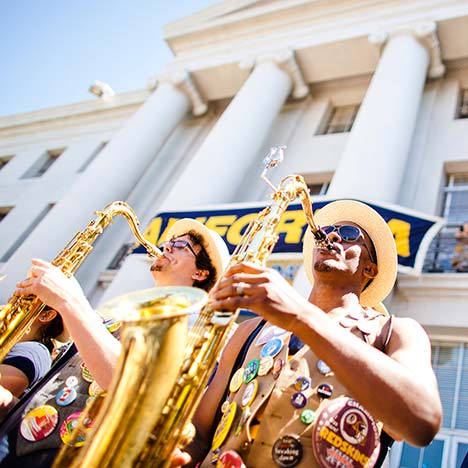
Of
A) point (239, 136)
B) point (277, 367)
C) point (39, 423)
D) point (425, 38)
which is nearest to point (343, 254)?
point (277, 367)

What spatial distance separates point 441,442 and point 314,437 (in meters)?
4.87

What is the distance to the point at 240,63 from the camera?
13383mm

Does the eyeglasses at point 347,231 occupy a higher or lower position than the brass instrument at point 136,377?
higher

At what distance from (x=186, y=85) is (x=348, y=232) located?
40.5 ft

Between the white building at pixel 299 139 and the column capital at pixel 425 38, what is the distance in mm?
36

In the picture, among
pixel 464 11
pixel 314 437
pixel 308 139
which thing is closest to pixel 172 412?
pixel 314 437

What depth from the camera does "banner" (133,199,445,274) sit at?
6590 mm

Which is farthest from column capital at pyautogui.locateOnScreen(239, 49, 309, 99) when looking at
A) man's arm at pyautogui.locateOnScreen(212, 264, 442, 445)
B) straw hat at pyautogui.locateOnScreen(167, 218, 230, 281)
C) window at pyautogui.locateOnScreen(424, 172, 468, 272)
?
man's arm at pyautogui.locateOnScreen(212, 264, 442, 445)

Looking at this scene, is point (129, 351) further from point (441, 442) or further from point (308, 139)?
point (308, 139)

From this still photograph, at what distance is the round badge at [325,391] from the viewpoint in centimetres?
196

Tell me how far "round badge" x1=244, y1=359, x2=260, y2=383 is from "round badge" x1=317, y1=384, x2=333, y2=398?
13.5 inches

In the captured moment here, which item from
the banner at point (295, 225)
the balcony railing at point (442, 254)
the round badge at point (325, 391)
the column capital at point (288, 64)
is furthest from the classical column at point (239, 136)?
the round badge at point (325, 391)

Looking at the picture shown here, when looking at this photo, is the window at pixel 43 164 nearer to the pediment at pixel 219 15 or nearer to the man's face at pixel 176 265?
the pediment at pixel 219 15

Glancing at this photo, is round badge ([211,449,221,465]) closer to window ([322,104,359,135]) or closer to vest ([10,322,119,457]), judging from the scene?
vest ([10,322,119,457])
